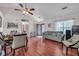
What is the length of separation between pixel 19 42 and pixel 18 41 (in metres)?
0.04

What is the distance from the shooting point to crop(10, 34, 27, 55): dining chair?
2.39 metres

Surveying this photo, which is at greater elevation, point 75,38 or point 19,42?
point 75,38

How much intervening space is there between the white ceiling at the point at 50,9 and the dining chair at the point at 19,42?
2.13ft

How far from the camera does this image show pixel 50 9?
2.38m

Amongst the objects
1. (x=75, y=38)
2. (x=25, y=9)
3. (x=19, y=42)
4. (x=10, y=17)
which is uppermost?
(x=25, y=9)

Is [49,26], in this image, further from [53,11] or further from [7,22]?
[7,22]

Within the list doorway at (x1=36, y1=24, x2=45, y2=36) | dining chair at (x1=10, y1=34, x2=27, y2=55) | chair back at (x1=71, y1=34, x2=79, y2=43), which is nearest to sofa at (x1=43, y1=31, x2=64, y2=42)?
doorway at (x1=36, y1=24, x2=45, y2=36)

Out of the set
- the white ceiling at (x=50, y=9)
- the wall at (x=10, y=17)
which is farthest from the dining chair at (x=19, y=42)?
the white ceiling at (x=50, y=9)

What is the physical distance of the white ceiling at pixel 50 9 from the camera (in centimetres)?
228

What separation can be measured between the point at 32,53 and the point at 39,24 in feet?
2.41

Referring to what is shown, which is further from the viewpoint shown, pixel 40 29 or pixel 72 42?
pixel 40 29

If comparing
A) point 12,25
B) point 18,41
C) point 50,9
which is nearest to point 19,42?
point 18,41

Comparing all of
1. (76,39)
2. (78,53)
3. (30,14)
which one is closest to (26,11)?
(30,14)

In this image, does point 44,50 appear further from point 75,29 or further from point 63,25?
point 75,29
